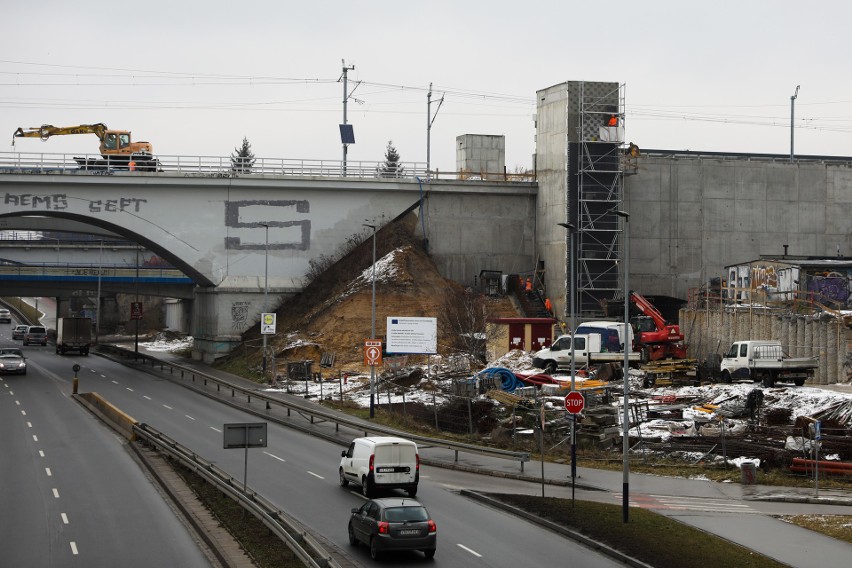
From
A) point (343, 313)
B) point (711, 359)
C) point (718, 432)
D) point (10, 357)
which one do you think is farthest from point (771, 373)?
point (10, 357)

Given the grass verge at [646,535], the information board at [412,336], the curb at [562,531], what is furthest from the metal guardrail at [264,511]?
the information board at [412,336]

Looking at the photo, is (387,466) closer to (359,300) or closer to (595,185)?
(359,300)

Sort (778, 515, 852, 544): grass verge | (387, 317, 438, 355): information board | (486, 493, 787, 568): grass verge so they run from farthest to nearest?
(387, 317, 438, 355): information board, (778, 515, 852, 544): grass verge, (486, 493, 787, 568): grass verge

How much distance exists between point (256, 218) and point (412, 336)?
19.6 m

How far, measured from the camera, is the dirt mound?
220 ft

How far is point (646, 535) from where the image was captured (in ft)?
81.6

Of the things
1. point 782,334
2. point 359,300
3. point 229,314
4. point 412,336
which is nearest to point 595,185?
point 359,300

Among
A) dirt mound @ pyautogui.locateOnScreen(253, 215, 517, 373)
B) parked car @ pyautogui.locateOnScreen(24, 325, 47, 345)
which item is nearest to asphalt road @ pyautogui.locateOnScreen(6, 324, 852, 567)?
dirt mound @ pyautogui.locateOnScreen(253, 215, 517, 373)

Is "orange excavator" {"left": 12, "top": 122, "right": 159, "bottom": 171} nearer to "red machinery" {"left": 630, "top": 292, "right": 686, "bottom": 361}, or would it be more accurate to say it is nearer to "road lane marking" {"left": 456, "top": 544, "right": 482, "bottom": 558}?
"red machinery" {"left": 630, "top": 292, "right": 686, "bottom": 361}

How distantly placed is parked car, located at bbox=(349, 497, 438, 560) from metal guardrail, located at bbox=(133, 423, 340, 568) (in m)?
1.33

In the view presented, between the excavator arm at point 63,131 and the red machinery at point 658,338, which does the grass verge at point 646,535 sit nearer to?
the red machinery at point 658,338

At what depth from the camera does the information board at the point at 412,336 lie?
2290 inches

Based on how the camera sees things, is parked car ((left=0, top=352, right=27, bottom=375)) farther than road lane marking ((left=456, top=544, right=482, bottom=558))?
Yes

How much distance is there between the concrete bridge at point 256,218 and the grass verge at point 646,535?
42136 millimetres
